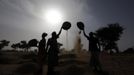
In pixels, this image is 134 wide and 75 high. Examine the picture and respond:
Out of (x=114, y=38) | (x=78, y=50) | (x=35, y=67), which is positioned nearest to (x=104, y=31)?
(x=114, y=38)

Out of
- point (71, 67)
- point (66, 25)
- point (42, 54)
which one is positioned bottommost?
point (71, 67)

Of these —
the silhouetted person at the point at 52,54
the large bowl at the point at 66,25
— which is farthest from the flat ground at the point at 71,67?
the large bowl at the point at 66,25

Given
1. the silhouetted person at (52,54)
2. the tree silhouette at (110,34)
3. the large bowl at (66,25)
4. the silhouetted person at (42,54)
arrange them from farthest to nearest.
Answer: the tree silhouette at (110,34), the large bowl at (66,25), the silhouetted person at (42,54), the silhouetted person at (52,54)

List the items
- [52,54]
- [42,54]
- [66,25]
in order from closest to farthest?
[52,54]
[42,54]
[66,25]

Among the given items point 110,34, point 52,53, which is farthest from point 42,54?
point 110,34

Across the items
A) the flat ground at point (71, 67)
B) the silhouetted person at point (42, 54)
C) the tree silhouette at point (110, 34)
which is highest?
the tree silhouette at point (110, 34)

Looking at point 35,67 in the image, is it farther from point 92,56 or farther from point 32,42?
point 92,56

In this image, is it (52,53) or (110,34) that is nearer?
(52,53)

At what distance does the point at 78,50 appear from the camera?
4219 cm

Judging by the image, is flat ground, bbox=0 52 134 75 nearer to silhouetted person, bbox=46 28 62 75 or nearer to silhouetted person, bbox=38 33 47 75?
silhouetted person, bbox=38 33 47 75

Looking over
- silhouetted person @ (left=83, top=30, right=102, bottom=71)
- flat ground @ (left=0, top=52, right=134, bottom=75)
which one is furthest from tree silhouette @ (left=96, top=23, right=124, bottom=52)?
silhouetted person @ (left=83, top=30, right=102, bottom=71)

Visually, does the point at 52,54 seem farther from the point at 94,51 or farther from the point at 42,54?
the point at 94,51

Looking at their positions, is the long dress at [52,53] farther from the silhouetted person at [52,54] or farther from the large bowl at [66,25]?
the large bowl at [66,25]

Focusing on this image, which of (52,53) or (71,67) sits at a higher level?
(52,53)
